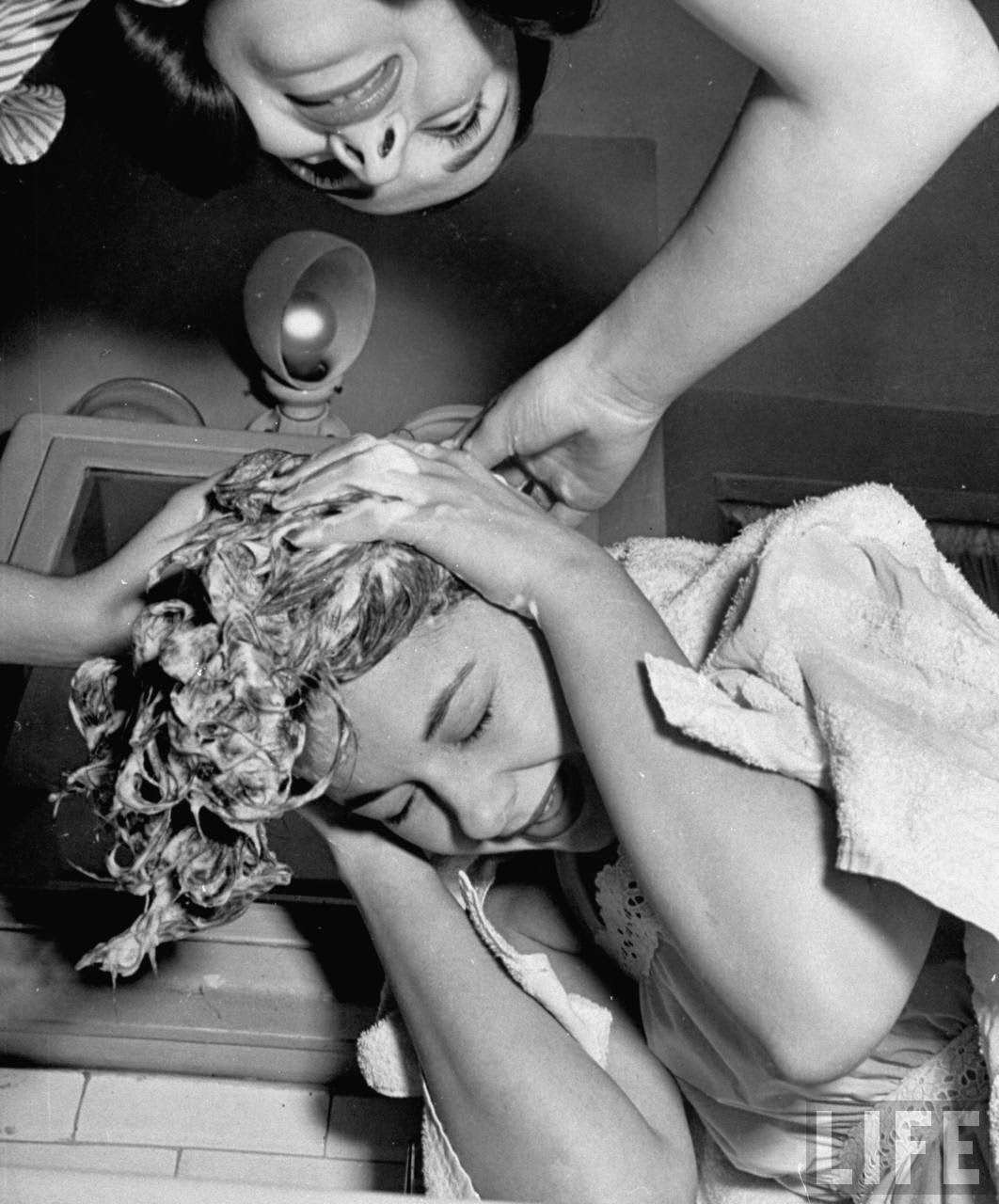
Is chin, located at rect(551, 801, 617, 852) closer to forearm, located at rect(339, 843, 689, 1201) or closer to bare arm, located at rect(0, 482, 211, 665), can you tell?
forearm, located at rect(339, 843, 689, 1201)

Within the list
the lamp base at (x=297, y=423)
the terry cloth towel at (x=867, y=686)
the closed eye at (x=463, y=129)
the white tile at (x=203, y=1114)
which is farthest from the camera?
the lamp base at (x=297, y=423)

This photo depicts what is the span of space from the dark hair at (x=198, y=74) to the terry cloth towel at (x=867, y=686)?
0.28 metres

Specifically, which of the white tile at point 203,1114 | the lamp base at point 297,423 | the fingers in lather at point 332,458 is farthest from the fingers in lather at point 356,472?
the lamp base at point 297,423

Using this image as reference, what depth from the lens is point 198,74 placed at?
0.70 metres

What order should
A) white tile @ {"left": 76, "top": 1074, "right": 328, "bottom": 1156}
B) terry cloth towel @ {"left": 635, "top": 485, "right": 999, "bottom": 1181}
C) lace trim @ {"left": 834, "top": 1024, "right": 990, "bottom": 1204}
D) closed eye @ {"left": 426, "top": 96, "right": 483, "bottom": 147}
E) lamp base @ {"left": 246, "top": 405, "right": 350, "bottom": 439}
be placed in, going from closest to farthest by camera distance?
terry cloth towel @ {"left": 635, "top": 485, "right": 999, "bottom": 1181} < lace trim @ {"left": 834, "top": 1024, "right": 990, "bottom": 1204} < closed eye @ {"left": 426, "top": 96, "right": 483, "bottom": 147} < white tile @ {"left": 76, "top": 1074, "right": 328, "bottom": 1156} < lamp base @ {"left": 246, "top": 405, "right": 350, "bottom": 439}

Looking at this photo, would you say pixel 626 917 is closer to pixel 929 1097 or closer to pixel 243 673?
pixel 929 1097

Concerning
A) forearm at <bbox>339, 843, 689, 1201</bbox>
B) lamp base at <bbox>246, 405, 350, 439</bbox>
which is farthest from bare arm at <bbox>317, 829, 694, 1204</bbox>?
lamp base at <bbox>246, 405, 350, 439</bbox>

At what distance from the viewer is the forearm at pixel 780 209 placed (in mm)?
544

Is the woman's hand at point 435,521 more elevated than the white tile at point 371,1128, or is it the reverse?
the woman's hand at point 435,521

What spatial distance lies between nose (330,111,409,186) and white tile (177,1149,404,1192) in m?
0.60

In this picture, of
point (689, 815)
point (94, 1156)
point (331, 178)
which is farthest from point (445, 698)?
point (94, 1156)

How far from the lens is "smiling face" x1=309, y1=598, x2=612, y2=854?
0.57 meters

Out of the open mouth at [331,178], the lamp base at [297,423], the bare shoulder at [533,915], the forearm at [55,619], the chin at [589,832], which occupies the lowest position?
the lamp base at [297,423]

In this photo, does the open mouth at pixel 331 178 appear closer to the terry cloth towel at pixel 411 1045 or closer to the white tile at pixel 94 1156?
the terry cloth towel at pixel 411 1045
